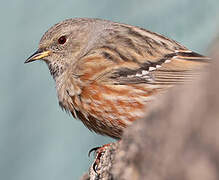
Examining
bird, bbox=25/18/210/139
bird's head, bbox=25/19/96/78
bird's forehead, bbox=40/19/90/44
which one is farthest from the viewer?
bird's forehead, bbox=40/19/90/44

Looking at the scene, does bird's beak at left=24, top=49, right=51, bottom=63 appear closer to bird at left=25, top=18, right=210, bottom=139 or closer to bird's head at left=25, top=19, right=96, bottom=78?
bird's head at left=25, top=19, right=96, bottom=78

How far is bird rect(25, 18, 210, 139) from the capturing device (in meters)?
5.63

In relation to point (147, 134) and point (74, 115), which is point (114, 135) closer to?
point (74, 115)

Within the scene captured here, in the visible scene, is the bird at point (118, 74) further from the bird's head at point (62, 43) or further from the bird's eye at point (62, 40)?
the bird's eye at point (62, 40)

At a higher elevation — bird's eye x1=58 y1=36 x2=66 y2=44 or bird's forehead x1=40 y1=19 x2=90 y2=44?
bird's forehead x1=40 y1=19 x2=90 y2=44

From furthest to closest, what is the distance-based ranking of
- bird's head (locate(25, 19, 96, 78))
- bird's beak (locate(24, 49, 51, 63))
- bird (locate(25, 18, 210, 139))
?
bird's beak (locate(24, 49, 51, 63))
bird's head (locate(25, 19, 96, 78))
bird (locate(25, 18, 210, 139))

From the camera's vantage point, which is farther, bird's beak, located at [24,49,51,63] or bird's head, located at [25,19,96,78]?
bird's beak, located at [24,49,51,63]

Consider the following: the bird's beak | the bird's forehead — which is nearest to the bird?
the bird's beak

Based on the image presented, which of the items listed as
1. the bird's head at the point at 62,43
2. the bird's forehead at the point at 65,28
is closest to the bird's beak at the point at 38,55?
the bird's head at the point at 62,43

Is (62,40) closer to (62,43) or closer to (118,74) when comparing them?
(62,43)

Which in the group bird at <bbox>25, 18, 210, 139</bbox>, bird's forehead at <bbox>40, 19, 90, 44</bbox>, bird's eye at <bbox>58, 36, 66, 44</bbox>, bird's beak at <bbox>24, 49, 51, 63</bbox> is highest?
bird's forehead at <bbox>40, 19, 90, 44</bbox>

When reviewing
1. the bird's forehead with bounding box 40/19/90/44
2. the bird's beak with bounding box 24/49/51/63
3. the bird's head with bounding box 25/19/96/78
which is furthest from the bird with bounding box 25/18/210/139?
the bird's forehead with bounding box 40/19/90/44

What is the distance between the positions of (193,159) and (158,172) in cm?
39

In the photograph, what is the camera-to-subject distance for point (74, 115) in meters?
6.09
